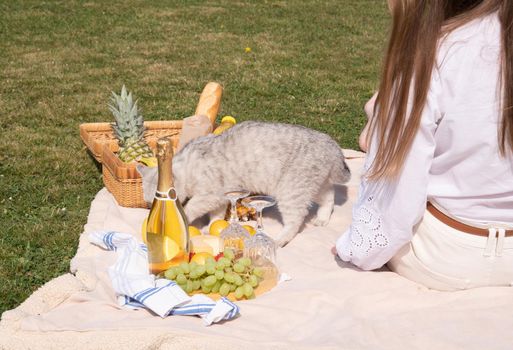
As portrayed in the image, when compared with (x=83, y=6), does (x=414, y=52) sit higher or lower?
higher

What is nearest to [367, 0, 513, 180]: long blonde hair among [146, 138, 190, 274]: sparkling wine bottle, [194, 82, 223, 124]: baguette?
[146, 138, 190, 274]: sparkling wine bottle

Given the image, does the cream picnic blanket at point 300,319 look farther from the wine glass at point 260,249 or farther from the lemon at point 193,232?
the lemon at point 193,232

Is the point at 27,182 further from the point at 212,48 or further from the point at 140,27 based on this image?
the point at 140,27

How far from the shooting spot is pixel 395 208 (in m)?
3.52

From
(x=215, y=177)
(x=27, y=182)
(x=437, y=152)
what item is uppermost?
(x=437, y=152)

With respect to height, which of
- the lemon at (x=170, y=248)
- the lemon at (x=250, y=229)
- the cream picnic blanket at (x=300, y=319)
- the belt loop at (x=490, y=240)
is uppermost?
the belt loop at (x=490, y=240)

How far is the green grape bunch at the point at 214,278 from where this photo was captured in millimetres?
3807

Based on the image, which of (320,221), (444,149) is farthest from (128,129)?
(444,149)

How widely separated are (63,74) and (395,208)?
7157mm

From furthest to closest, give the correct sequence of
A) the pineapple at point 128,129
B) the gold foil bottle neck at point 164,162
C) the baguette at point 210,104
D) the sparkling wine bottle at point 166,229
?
the baguette at point 210,104
the pineapple at point 128,129
the sparkling wine bottle at point 166,229
the gold foil bottle neck at point 164,162

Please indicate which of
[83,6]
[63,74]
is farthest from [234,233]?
[83,6]

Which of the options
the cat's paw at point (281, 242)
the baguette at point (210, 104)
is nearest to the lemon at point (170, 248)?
the cat's paw at point (281, 242)

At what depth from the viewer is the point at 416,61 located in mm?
3189

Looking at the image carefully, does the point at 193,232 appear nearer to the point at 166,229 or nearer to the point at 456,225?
the point at 166,229
